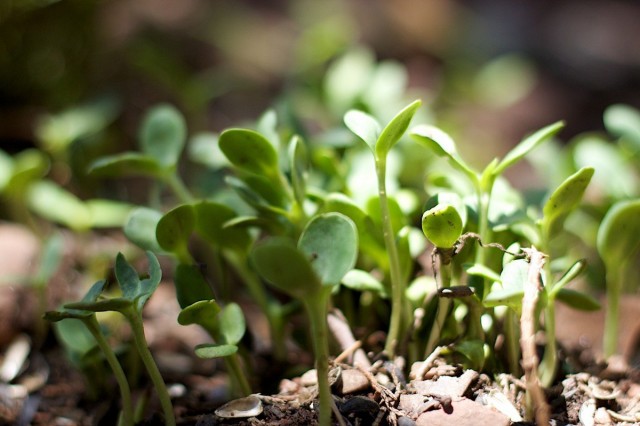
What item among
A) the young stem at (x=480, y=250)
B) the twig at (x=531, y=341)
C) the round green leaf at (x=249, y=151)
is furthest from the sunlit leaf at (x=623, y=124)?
the round green leaf at (x=249, y=151)

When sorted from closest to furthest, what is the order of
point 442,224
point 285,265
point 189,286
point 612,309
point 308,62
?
1. point 285,265
2. point 442,224
3. point 189,286
4. point 612,309
5. point 308,62

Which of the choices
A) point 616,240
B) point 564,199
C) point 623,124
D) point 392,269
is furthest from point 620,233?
point 392,269

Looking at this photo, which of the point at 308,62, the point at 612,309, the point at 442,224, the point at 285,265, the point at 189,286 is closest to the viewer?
the point at 285,265

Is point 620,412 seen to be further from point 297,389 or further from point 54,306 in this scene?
point 54,306

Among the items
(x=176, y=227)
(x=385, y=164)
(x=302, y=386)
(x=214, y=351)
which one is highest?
(x=385, y=164)

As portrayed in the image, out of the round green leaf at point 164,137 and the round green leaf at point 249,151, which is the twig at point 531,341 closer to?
the round green leaf at point 249,151

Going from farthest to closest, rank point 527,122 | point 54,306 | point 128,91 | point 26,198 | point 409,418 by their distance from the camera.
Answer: point 527,122
point 128,91
point 26,198
point 54,306
point 409,418

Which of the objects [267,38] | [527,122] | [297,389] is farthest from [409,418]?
[267,38]

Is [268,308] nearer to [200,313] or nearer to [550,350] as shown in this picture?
[200,313]
